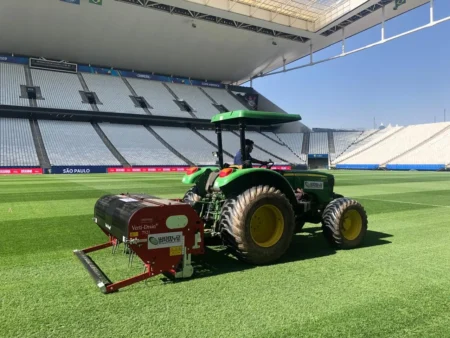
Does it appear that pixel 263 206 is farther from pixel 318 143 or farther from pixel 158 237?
pixel 318 143

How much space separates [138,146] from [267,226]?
36994mm

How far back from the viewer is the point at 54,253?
5.36 meters

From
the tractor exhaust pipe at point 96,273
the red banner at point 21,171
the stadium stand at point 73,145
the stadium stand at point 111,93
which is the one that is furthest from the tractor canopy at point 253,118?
the stadium stand at point 111,93

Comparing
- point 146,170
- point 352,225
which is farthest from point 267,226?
point 146,170

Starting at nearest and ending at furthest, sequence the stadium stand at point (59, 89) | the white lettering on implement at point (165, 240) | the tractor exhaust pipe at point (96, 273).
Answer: the tractor exhaust pipe at point (96, 273) < the white lettering on implement at point (165, 240) < the stadium stand at point (59, 89)

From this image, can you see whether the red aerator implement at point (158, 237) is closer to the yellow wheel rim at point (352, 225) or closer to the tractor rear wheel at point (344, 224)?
the tractor rear wheel at point (344, 224)

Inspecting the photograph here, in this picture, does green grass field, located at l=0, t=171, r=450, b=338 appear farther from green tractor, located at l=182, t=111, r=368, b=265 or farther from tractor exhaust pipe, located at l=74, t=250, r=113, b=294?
green tractor, located at l=182, t=111, r=368, b=265

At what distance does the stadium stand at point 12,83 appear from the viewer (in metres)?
37.6

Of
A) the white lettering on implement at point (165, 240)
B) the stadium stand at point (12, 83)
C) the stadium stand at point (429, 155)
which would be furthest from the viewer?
the stadium stand at point (429, 155)

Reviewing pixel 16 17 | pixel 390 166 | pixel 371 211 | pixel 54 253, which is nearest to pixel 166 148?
pixel 16 17

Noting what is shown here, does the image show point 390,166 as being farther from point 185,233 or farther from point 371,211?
point 185,233

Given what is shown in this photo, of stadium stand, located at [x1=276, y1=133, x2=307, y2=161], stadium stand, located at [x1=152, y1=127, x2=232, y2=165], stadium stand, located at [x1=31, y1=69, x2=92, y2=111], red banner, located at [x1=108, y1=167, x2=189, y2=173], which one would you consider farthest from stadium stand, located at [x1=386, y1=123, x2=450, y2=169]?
stadium stand, located at [x1=31, y1=69, x2=92, y2=111]

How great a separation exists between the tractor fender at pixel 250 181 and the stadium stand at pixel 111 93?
40.4 meters

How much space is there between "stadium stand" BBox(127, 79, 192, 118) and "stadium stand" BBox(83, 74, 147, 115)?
174 cm
